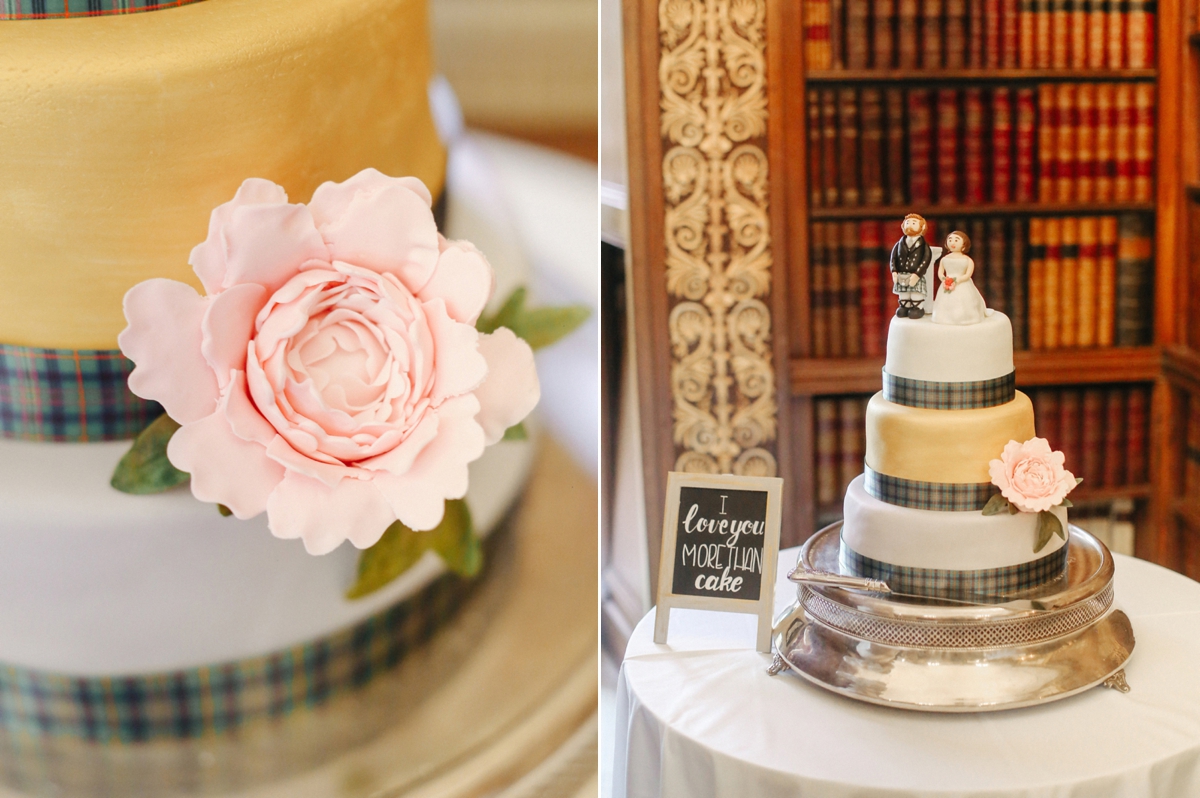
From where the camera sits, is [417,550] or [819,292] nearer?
[417,550]

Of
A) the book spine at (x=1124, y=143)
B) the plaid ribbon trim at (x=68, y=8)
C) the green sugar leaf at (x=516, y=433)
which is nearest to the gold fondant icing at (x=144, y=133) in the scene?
the plaid ribbon trim at (x=68, y=8)

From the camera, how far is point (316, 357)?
0.79 meters

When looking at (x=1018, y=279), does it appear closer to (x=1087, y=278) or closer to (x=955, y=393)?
(x=1087, y=278)

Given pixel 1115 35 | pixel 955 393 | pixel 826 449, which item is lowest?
pixel 826 449

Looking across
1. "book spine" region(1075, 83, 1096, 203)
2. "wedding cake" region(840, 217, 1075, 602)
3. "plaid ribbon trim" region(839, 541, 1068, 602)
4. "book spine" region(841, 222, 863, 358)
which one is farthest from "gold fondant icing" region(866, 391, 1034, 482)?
"book spine" region(1075, 83, 1096, 203)

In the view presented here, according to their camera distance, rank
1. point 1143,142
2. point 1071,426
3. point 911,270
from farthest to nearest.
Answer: point 1071,426 → point 1143,142 → point 911,270

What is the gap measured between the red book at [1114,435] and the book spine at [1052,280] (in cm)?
22

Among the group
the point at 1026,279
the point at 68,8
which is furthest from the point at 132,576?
the point at 1026,279

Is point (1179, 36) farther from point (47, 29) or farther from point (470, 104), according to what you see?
point (47, 29)

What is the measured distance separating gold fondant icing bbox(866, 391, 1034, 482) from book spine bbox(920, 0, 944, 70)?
4.00 feet

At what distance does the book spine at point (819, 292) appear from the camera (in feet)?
7.57

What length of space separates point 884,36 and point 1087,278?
735mm

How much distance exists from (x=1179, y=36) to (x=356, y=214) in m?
2.16

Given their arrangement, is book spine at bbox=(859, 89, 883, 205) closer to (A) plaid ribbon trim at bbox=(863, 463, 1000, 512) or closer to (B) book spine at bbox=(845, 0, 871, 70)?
(B) book spine at bbox=(845, 0, 871, 70)
